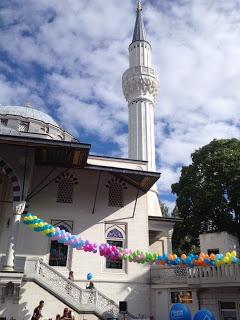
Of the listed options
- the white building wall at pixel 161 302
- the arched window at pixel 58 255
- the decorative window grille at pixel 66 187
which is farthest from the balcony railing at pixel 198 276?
the decorative window grille at pixel 66 187

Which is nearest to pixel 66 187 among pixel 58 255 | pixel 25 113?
pixel 58 255

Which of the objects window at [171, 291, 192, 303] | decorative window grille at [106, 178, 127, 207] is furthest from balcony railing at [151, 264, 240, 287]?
decorative window grille at [106, 178, 127, 207]

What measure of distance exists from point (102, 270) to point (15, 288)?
4732 mm

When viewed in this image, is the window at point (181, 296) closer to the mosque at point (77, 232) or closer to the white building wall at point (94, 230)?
the mosque at point (77, 232)

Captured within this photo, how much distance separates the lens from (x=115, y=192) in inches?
719

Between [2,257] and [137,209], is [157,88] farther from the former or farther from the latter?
[2,257]

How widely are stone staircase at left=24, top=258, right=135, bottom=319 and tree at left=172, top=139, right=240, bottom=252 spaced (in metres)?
13.2

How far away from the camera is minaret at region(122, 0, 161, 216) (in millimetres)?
28750

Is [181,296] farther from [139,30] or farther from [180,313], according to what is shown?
[139,30]

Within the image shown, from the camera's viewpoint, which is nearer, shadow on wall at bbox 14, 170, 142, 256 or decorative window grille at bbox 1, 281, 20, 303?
decorative window grille at bbox 1, 281, 20, 303

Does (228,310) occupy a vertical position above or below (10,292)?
below

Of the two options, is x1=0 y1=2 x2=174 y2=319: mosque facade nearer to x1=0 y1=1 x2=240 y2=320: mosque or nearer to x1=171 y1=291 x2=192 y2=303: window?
x1=0 y1=1 x2=240 y2=320: mosque

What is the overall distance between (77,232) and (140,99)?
1671 cm

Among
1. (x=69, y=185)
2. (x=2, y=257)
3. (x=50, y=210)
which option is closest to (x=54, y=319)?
(x=2, y=257)
